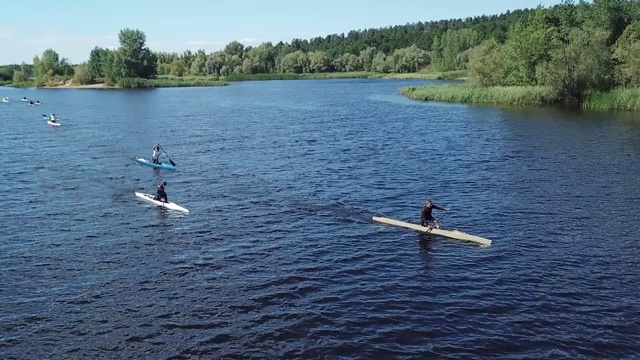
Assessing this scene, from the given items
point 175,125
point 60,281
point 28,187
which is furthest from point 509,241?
point 175,125

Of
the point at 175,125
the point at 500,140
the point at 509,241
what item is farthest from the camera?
the point at 175,125

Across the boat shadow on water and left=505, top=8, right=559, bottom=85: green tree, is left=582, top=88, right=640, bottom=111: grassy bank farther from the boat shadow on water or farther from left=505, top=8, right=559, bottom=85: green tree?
the boat shadow on water

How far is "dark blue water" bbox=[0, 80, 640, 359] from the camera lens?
2272 centimetres

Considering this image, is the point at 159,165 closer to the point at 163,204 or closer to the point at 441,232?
the point at 163,204

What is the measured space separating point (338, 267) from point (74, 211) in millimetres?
21709

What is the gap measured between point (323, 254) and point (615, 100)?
79.6m

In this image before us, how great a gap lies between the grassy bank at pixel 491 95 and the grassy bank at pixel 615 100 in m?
7.10

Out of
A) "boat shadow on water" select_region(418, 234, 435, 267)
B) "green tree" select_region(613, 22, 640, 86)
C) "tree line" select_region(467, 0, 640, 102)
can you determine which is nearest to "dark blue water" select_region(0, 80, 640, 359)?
"boat shadow on water" select_region(418, 234, 435, 267)

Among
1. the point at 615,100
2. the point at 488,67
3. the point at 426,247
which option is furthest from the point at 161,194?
the point at 488,67

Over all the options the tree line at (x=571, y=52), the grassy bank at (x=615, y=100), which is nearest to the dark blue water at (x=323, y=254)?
the grassy bank at (x=615, y=100)

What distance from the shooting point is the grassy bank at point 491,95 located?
336ft

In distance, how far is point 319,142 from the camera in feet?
234

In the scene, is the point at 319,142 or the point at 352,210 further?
the point at 319,142

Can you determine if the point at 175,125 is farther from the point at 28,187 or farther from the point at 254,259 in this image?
the point at 254,259
